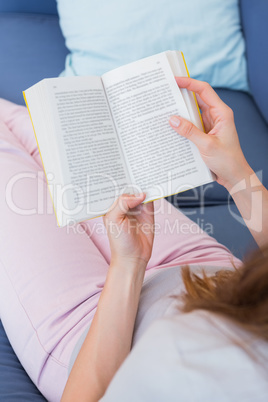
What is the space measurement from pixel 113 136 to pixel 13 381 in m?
0.43

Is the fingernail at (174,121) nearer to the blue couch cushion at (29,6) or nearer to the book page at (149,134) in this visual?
the book page at (149,134)

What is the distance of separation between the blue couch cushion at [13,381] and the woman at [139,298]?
0.02 metres

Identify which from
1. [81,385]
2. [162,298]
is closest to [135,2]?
[162,298]

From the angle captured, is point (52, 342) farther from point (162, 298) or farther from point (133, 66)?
point (133, 66)

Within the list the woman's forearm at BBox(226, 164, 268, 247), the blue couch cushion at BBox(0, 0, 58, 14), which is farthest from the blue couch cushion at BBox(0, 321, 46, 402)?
the blue couch cushion at BBox(0, 0, 58, 14)

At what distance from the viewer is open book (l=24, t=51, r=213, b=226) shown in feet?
2.07

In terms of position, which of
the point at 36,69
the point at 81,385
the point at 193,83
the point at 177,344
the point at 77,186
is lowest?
the point at 81,385

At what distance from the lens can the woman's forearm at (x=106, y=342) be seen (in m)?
0.54

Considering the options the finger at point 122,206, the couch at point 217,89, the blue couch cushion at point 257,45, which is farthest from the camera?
the blue couch cushion at point 257,45

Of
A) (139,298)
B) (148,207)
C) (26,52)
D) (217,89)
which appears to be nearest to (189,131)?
(148,207)

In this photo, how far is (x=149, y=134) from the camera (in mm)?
669

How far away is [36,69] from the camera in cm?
127

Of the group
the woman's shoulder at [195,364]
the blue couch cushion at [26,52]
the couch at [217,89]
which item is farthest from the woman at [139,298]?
the blue couch cushion at [26,52]

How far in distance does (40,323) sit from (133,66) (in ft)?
1.51
